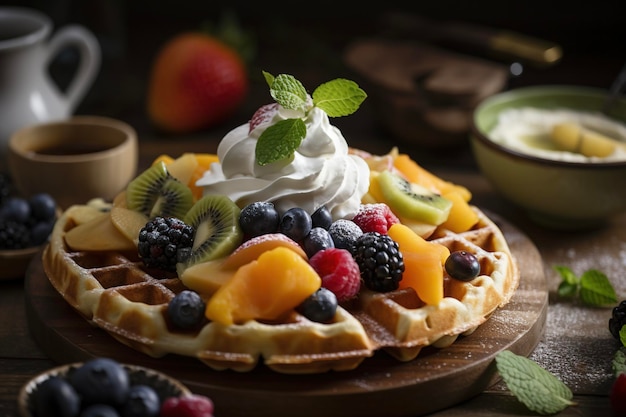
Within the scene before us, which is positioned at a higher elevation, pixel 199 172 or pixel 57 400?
pixel 199 172

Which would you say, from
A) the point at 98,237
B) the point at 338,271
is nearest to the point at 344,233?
the point at 338,271

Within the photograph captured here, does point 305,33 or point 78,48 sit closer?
point 78,48

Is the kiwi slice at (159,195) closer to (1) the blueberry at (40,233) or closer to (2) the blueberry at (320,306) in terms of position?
(1) the blueberry at (40,233)

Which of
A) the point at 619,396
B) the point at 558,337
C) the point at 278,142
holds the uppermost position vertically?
the point at 278,142

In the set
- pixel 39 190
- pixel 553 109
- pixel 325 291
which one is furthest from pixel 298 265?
pixel 553 109

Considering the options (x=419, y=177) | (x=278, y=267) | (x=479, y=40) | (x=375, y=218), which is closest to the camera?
(x=278, y=267)

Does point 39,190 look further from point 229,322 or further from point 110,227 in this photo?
point 229,322

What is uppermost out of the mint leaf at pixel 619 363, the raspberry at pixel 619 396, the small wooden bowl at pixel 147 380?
the small wooden bowl at pixel 147 380

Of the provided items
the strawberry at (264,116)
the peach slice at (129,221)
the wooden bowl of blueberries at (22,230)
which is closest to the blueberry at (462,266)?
the strawberry at (264,116)

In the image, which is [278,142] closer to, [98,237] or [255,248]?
[255,248]
